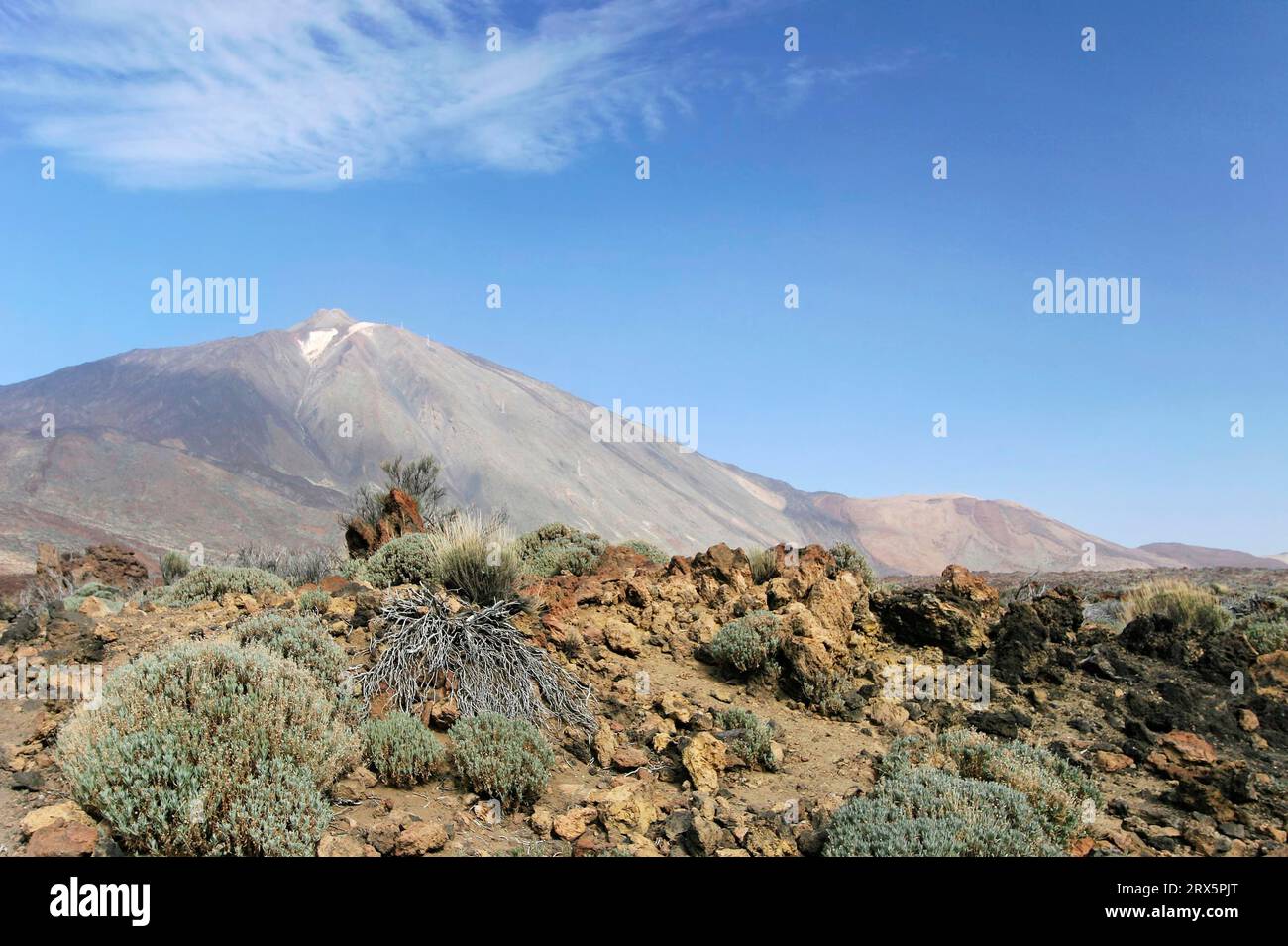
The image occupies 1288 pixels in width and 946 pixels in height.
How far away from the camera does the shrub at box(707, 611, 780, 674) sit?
7.58m

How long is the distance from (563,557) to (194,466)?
67511 millimetres

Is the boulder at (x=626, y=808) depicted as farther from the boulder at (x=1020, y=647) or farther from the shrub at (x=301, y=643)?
the boulder at (x=1020, y=647)

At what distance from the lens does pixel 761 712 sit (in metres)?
7.08

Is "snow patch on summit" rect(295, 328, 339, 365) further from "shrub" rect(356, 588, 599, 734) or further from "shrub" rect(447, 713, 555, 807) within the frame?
"shrub" rect(447, 713, 555, 807)

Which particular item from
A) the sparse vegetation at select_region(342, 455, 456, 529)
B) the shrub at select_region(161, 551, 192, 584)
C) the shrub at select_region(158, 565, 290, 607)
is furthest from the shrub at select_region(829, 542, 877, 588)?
the shrub at select_region(161, 551, 192, 584)

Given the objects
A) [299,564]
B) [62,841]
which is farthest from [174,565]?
[62,841]

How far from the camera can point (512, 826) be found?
15.9 ft

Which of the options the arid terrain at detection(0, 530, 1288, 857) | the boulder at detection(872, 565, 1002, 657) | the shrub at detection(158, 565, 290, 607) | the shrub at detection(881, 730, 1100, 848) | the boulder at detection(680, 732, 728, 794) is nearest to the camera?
the arid terrain at detection(0, 530, 1288, 857)

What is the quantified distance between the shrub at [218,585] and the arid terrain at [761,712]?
2.36ft

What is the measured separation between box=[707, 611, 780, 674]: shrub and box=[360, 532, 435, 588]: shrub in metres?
3.53

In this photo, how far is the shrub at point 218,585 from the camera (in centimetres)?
990

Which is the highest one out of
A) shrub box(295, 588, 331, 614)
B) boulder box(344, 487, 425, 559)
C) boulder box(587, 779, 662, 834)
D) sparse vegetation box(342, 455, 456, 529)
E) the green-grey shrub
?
sparse vegetation box(342, 455, 456, 529)

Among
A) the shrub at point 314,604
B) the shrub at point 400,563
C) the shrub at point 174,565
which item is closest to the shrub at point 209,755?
the shrub at point 314,604
